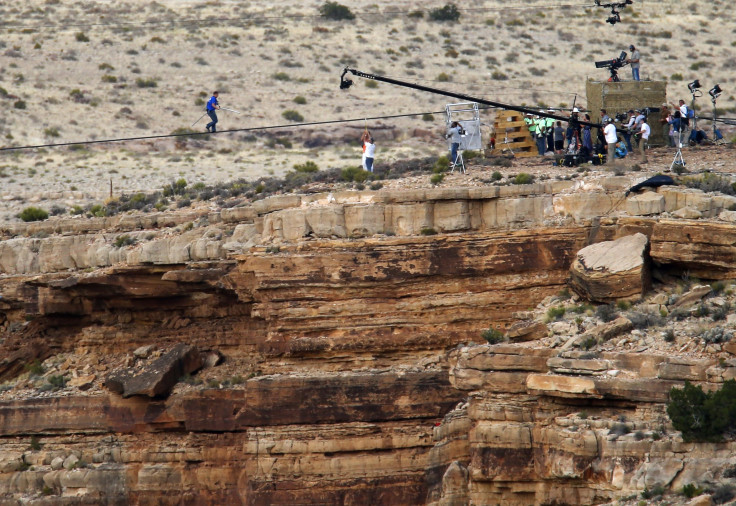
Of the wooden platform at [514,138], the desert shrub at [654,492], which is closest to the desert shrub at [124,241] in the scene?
the wooden platform at [514,138]

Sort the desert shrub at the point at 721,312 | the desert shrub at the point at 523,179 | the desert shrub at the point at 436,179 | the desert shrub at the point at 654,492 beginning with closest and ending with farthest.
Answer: the desert shrub at the point at 654,492, the desert shrub at the point at 721,312, the desert shrub at the point at 523,179, the desert shrub at the point at 436,179

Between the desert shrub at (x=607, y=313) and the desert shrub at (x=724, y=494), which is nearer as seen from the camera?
the desert shrub at (x=724, y=494)

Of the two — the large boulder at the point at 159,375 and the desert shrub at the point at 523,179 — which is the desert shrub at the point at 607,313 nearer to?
the desert shrub at the point at 523,179

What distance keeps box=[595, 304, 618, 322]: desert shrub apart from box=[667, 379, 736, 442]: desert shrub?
438 cm

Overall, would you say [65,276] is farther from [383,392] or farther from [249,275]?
[383,392]

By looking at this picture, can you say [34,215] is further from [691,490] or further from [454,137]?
[691,490]

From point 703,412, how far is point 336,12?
5935 centimetres

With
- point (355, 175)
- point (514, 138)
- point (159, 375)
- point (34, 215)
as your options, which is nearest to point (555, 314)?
point (355, 175)

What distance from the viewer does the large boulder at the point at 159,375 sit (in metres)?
36.2

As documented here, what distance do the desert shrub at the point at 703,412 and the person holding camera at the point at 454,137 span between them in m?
14.9

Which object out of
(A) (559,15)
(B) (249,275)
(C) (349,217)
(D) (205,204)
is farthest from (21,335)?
(A) (559,15)

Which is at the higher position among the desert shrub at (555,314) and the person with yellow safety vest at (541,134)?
the person with yellow safety vest at (541,134)

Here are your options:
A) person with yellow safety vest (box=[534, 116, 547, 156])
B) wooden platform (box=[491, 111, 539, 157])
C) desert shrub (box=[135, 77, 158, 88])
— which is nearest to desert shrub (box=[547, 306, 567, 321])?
person with yellow safety vest (box=[534, 116, 547, 156])

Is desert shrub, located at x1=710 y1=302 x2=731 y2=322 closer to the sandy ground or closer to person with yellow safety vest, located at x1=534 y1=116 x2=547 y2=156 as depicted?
person with yellow safety vest, located at x1=534 y1=116 x2=547 y2=156
